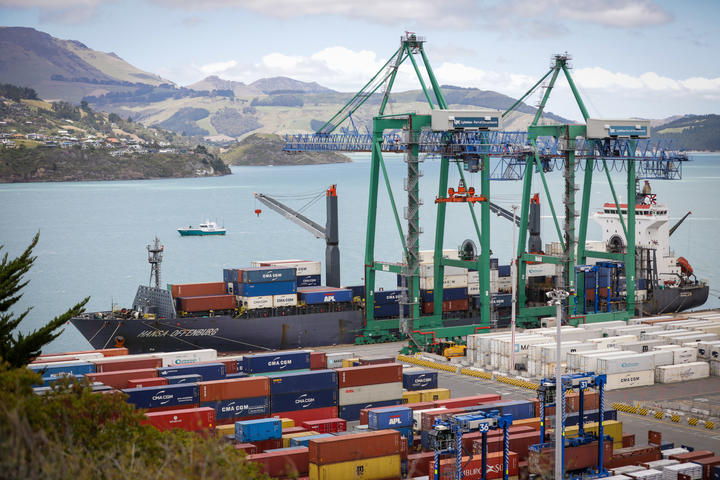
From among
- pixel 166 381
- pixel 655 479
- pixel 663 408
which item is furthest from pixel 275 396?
pixel 663 408

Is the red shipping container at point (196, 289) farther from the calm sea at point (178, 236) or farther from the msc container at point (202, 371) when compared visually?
the msc container at point (202, 371)

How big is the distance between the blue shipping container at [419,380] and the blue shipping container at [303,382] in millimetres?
3908

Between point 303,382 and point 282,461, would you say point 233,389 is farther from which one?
point 282,461

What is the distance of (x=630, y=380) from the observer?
4231 centimetres

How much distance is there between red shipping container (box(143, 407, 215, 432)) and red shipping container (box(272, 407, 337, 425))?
12.5 ft

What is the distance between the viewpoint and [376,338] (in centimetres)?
5128

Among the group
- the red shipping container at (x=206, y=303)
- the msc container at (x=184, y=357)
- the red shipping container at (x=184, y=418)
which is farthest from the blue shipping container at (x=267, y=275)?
the red shipping container at (x=184, y=418)

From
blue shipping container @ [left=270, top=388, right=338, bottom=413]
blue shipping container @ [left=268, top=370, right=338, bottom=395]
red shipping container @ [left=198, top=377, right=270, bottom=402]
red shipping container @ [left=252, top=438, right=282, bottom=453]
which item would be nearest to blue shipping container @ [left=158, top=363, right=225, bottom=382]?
red shipping container @ [left=198, top=377, right=270, bottom=402]

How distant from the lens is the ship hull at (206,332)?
46469mm

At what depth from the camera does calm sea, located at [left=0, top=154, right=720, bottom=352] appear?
280ft

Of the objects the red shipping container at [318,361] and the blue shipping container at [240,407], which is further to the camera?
the red shipping container at [318,361]

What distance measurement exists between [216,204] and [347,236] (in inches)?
1998

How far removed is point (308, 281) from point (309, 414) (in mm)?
21189

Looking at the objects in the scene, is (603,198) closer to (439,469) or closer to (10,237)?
(10,237)
